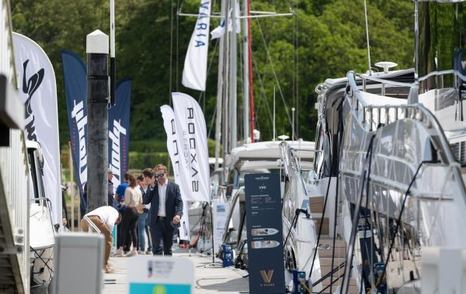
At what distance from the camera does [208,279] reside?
22.1 metres

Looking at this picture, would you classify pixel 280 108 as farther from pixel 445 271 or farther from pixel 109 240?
pixel 445 271

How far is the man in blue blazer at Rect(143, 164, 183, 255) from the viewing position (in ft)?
85.4

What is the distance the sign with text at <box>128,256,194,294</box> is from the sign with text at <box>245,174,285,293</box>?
870 centimetres

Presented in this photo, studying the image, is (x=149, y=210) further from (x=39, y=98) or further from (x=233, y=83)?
(x=233, y=83)

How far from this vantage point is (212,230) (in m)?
27.9

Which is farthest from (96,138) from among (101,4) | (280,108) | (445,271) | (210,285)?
(101,4)

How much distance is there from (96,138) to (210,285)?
99.8 inches

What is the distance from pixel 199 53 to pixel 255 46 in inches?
923

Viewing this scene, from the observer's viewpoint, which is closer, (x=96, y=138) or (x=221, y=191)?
(x=96, y=138)

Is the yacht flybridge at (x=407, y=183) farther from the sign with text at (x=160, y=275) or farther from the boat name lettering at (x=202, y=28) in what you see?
the boat name lettering at (x=202, y=28)

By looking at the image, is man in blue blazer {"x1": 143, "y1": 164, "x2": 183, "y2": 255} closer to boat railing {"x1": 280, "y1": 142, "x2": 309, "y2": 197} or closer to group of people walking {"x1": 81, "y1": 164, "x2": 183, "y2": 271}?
group of people walking {"x1": 81, "y1": 164, "x2": 183, "y2": 271}

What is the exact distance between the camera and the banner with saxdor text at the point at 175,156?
28.2 m

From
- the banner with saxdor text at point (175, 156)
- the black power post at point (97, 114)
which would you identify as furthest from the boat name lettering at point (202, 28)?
the black power post at point (97, 114)

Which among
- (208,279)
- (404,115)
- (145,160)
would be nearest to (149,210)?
(208,279)
